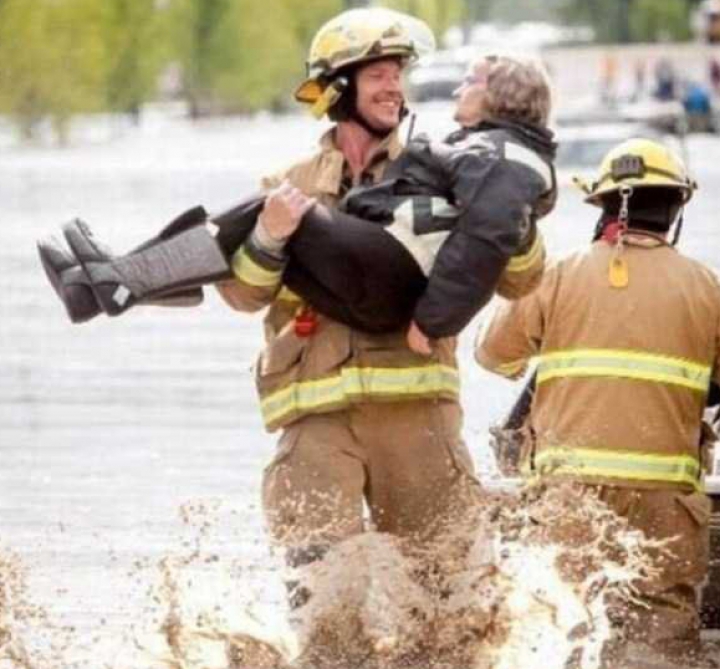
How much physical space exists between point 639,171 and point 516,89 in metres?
0.43

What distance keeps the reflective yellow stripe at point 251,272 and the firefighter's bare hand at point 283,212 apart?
3.5 inches

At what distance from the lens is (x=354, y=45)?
8344 millimetres

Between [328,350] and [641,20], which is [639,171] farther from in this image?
[641,20]

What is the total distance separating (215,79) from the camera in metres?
106

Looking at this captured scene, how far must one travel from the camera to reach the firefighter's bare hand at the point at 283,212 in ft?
26.8

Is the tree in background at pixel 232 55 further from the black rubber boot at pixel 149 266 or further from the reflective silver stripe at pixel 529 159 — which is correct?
the black rubber boot at pixel 149 266

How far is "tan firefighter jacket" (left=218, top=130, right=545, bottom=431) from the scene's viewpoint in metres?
8.28

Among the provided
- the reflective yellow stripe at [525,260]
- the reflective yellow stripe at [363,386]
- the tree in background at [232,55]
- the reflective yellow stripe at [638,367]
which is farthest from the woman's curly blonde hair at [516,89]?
the tree in background at [232,55]

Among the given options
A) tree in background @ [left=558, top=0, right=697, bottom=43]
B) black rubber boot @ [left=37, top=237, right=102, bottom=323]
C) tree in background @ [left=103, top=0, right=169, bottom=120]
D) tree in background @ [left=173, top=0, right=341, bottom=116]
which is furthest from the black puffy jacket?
tree in background @ [left=558, top=0, right=697, bottom=43]

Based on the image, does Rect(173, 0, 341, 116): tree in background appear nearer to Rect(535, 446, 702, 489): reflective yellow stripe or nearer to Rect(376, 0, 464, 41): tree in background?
Rect(376, 0, 464, 41): tree in background

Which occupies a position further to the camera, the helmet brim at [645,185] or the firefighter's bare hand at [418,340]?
the helmet brim at [645,185]

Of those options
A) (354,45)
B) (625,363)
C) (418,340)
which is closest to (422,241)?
(418,340)

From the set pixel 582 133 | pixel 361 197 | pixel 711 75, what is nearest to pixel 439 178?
pixel 361 197

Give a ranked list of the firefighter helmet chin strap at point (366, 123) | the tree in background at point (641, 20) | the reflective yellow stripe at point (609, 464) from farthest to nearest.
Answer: the tree in background at point (641, 20), the reflective yellow stripe at point (609, 464), the firefighter helmet chin strap at point (366, 123)
